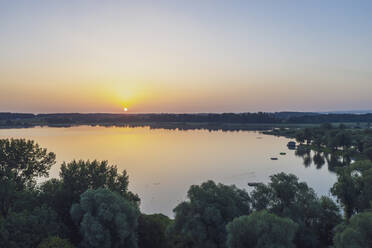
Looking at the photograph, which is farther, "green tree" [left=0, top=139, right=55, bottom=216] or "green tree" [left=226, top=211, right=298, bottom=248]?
"green tree" [left=0, top=139, right=55, bottom=216]

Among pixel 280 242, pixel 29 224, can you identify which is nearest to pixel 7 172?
pixel 29 224

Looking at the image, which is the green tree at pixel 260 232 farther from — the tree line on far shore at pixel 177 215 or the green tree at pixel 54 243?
the green tree at pixel 54 243

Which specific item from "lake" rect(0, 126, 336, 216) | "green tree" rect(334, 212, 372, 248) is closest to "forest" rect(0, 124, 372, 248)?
"green tree" rect(334, 212, 372, 248)

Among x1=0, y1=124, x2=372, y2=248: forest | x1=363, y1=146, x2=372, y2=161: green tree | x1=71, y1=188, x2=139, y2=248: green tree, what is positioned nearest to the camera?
x1=0, y1=124, x2=372, y2=248: forest

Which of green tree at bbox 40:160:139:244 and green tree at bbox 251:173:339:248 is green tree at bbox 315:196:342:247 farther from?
green tree at bbox 40:160:139:244

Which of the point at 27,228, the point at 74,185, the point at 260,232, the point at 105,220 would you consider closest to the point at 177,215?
the point at 105,220

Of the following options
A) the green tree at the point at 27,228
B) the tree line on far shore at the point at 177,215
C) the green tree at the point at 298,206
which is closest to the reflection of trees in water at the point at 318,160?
the tree line on far shore at the point at 177,215

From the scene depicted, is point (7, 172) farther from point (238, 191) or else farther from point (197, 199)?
point (238, 191)

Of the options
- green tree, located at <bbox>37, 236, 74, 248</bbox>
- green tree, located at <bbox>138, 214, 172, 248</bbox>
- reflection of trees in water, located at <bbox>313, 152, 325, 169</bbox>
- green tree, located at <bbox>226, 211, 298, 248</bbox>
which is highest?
green tree, located at <bbox>226, 211, 298, 248</bbox>
